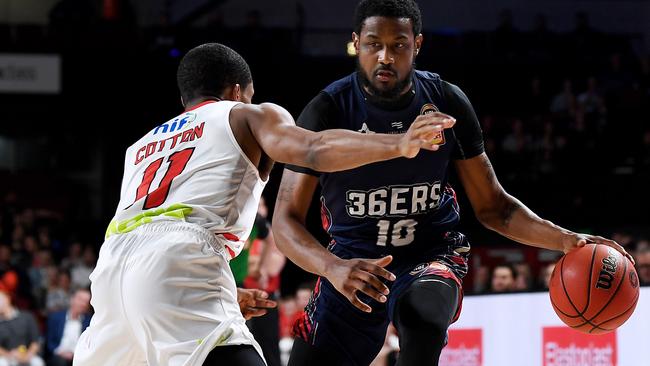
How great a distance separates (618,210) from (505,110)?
335 centimetres

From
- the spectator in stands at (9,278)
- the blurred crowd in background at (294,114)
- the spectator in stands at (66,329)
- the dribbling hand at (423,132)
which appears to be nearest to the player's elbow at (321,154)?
the dribbling hand at (423,132)

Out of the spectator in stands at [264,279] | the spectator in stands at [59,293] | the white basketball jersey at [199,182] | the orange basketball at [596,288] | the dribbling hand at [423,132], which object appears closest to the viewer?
the dribbling hand at [423,132]

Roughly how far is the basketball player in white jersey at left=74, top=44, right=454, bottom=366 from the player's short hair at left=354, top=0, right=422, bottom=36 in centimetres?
73

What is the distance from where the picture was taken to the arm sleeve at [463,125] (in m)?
4.15

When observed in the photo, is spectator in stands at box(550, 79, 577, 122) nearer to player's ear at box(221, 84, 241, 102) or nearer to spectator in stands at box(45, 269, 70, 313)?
spectator in stands at box(45, 269, 70, 313)

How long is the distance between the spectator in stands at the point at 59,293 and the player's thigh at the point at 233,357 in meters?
9.40

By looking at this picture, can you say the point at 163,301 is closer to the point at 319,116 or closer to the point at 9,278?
the point at 319,116

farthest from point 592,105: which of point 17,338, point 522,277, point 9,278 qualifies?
point 17,338

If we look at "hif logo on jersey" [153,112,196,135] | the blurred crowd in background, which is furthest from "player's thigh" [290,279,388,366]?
the blurred crowd in background

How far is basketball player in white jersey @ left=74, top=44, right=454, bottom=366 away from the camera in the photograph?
10.3ft

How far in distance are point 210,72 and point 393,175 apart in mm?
879

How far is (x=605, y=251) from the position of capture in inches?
158

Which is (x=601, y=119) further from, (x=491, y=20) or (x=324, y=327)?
(x=324, y=327)

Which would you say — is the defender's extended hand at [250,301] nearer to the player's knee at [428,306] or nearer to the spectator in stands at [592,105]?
the player's knee at [428,306]
